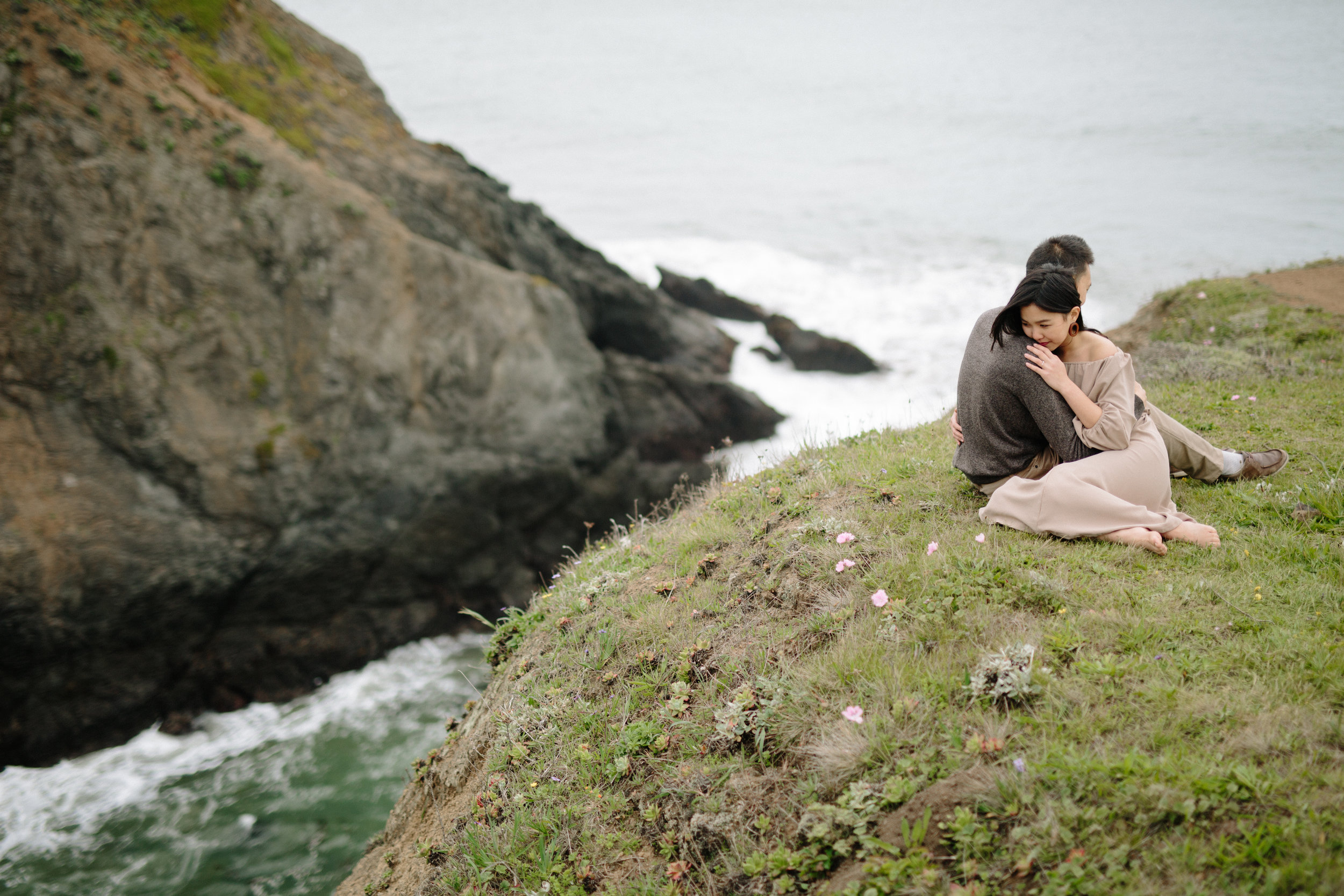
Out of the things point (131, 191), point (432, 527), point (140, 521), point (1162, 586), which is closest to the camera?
point (1162, 586)

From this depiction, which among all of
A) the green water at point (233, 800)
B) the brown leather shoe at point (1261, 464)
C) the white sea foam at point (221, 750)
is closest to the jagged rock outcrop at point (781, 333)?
the white sea foam at point (221, 750)

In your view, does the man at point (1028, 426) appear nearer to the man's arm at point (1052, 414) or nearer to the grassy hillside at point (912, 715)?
the man's arm at point (1052, 414)

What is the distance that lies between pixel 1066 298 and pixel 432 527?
11730 mm

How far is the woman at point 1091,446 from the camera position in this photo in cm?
430

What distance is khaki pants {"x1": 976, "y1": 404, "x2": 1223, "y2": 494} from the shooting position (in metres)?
5.16

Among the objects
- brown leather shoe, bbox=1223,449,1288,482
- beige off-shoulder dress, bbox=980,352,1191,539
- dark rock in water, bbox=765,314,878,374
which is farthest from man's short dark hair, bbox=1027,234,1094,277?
dark rock in water, bbox=765,314,878,374

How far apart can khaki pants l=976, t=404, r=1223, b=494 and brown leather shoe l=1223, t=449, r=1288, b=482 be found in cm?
16

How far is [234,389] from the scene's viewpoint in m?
11.5

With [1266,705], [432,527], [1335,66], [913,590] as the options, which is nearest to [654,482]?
[432,527]

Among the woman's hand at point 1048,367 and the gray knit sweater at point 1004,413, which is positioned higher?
the woman's hand at point 1048,367

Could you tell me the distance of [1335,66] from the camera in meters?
46.5

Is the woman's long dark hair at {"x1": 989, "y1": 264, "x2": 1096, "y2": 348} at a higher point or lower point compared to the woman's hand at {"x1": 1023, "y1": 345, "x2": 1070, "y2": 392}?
higher

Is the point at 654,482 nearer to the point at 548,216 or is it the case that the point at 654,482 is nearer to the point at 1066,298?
the point at 548,216

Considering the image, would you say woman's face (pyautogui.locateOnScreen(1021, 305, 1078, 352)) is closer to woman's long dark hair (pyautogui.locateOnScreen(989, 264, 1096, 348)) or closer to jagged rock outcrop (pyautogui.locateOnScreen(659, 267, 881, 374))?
woman's long dark hair (pyautogui.locateOnScreen(989, 264, 1096, 348))
